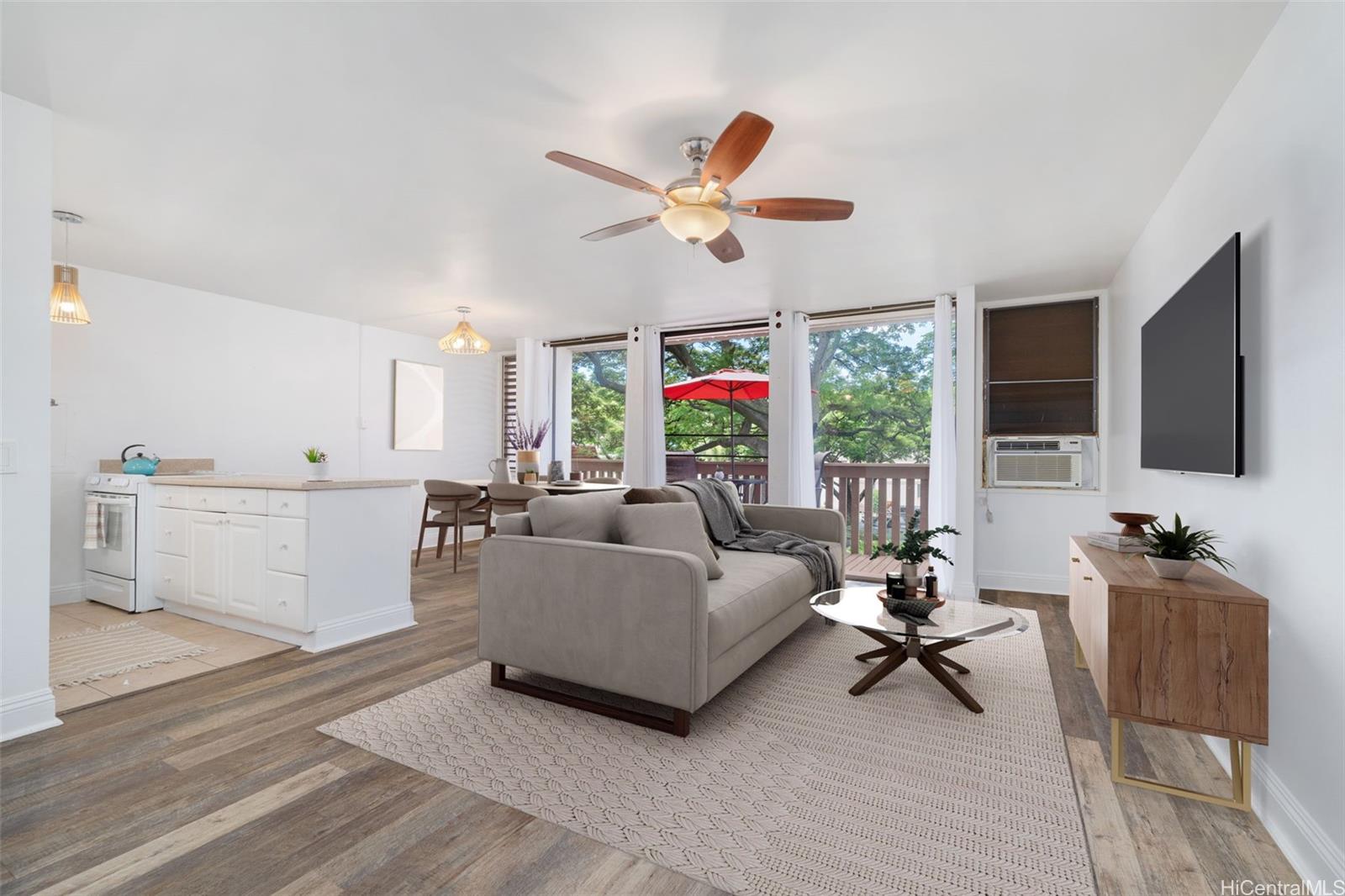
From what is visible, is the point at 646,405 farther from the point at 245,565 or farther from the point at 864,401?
the point at 245,565

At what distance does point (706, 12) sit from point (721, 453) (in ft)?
21.6

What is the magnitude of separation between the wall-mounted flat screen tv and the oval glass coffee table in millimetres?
921

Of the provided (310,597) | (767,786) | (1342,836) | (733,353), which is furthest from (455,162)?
(733,353)

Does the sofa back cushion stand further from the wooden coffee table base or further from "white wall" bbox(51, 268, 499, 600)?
"white wall" bbox(51, 268, 499, 600)

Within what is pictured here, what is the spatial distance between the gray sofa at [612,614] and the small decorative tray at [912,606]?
1.81ft

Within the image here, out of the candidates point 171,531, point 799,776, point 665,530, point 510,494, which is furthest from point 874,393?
point 171,531

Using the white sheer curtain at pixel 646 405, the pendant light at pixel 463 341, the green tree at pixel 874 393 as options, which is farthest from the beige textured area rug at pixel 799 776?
the green tree at pixel 874 393

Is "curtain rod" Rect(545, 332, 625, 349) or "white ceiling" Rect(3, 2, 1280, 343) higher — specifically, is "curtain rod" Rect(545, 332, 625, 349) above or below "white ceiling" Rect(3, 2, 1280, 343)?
below

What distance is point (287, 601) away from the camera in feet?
10.9

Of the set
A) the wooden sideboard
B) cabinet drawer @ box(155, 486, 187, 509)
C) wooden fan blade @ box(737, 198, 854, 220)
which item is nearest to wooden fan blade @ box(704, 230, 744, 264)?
wooden fan blade @ box(737, 198, 854, 220)

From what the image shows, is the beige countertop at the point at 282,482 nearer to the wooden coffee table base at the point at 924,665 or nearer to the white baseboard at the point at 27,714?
the white baseboard at the point at 27,714

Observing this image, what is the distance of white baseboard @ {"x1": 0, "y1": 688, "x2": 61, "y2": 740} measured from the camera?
2.27 m

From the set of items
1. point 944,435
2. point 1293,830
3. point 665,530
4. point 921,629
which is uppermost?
point 944,435

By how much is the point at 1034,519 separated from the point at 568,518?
12.9ft
